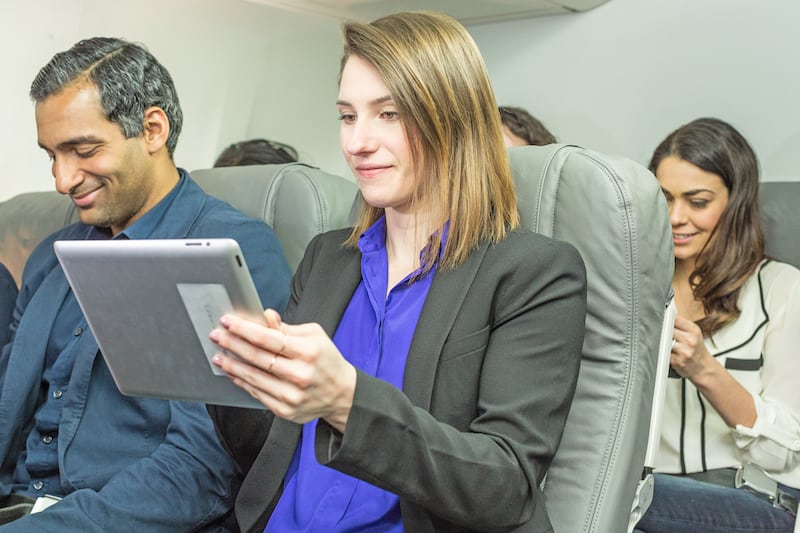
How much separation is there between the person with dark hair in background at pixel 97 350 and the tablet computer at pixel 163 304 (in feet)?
1.02

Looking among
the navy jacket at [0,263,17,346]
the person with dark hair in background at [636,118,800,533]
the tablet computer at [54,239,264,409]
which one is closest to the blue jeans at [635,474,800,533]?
the person with dark hair in background at [636,118,800,533]

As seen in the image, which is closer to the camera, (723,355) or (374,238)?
(374,238)

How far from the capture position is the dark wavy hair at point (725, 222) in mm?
1753

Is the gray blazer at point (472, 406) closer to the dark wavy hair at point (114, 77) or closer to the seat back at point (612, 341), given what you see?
the seat back at point (612, 341)

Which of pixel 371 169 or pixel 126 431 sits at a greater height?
pixel 371 169

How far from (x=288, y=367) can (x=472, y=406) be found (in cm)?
30

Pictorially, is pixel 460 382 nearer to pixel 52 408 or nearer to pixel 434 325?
pixel 434 325

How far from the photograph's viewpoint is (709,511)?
1.50 m

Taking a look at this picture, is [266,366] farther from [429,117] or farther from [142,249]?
[429,117]

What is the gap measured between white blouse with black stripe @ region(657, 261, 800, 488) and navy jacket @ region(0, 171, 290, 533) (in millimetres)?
808

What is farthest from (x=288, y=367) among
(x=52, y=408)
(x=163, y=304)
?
(x=52, y=408)

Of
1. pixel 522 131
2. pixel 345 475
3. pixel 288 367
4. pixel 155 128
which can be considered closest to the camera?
pixel 288 367

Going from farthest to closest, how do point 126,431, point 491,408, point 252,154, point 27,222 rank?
point 252,154 < point 27,222 < point 126,431 < point 491,408

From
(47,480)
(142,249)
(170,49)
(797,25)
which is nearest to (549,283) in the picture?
(142,249)
